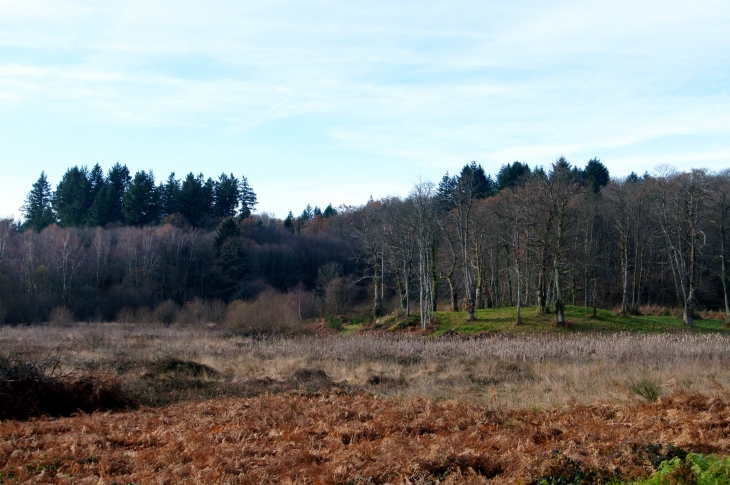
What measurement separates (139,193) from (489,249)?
49520 millimetres

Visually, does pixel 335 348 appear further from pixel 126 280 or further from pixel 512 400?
pixel 126 280

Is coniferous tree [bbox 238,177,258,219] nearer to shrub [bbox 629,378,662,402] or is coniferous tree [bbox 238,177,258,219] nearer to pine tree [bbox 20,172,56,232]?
pine tree [bbox 20,172,56,232]

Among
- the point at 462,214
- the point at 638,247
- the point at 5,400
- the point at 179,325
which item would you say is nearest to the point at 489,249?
the point at 462,214

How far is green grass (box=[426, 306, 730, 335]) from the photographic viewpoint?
33.1 metres

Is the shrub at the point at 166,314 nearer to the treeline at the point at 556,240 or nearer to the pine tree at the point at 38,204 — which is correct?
the treeline at the point at 556,240

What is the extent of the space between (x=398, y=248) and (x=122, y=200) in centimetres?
4781

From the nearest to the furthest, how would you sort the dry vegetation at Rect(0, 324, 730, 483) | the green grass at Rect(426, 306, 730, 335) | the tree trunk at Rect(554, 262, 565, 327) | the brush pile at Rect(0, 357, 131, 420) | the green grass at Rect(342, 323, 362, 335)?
the dry vegetation at Rect(0, 324, 730, 483) → the brush pile at Rect(0, 357, 131, 420) → the tree trunk at Rect(554, 262, 565, 327) → the green grass at Rect(426, 306, 730, 335) → the green grass at Rect(342, 323, 362, 335)

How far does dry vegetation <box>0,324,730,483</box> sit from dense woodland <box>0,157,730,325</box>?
59.3ft

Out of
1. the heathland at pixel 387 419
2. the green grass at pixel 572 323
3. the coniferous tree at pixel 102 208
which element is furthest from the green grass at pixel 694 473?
the coniferous tree at pixel 102 208

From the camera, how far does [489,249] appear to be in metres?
49.6

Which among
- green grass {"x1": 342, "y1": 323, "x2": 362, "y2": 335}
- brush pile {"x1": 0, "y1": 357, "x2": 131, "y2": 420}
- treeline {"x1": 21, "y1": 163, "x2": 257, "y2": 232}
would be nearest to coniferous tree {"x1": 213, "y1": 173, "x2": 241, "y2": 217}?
treeline {"x1": 21, "y1": 163, "x2": 257, "y2": 232}

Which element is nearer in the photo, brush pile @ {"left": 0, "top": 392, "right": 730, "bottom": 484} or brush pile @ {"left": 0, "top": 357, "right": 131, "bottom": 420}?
brush pile @ {"left": 0, "top": 392, "right": 730, "bottom": 484}

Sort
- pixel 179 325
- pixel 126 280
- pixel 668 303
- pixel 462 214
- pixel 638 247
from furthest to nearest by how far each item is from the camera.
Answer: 1. pixel 126 280
2. pixel 668 303
3. pixel 638 247
4. pixel 179 325
5. pixel 462 214

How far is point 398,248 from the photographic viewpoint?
4791 cm
